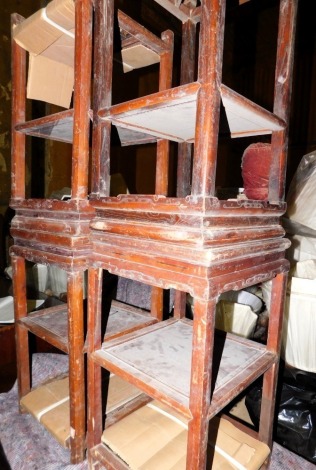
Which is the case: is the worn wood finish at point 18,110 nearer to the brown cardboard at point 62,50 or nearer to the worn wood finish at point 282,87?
the brown cardboard at point 62,50

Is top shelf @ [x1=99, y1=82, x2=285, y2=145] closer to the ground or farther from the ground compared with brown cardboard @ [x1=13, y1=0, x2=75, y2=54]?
closer to the ground

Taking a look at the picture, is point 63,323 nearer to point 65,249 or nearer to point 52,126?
point 65,249

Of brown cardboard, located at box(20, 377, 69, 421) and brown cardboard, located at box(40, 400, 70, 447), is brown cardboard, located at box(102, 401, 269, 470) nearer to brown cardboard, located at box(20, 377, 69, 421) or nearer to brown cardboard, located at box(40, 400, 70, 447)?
brown cardboard, located at box(40, 400, 70, 447)

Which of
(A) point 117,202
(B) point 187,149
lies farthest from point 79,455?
(B) point 187,149

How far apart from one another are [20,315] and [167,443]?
2.97 ft

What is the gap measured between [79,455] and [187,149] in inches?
58.3

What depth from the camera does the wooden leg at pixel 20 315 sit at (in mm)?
1473

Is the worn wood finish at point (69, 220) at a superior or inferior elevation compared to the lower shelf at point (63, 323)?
superior

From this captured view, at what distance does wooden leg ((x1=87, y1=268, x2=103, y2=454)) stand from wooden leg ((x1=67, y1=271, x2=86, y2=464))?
72mm

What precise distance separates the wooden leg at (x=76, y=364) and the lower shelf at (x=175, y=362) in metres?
0.11

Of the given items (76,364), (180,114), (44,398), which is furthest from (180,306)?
(180,114)

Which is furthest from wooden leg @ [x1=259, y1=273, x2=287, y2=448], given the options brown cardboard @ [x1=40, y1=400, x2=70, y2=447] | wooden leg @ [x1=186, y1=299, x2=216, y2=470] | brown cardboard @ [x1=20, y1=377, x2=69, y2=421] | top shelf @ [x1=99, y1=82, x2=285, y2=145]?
brown cardboard @ [x1=20, y1=377, x2=69, y2=421]

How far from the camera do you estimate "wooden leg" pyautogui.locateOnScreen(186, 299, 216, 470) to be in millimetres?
799

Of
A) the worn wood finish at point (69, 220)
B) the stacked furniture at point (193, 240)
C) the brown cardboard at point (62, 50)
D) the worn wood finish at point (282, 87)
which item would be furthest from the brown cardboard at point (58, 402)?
the brown cardboard at point (62, 50)
